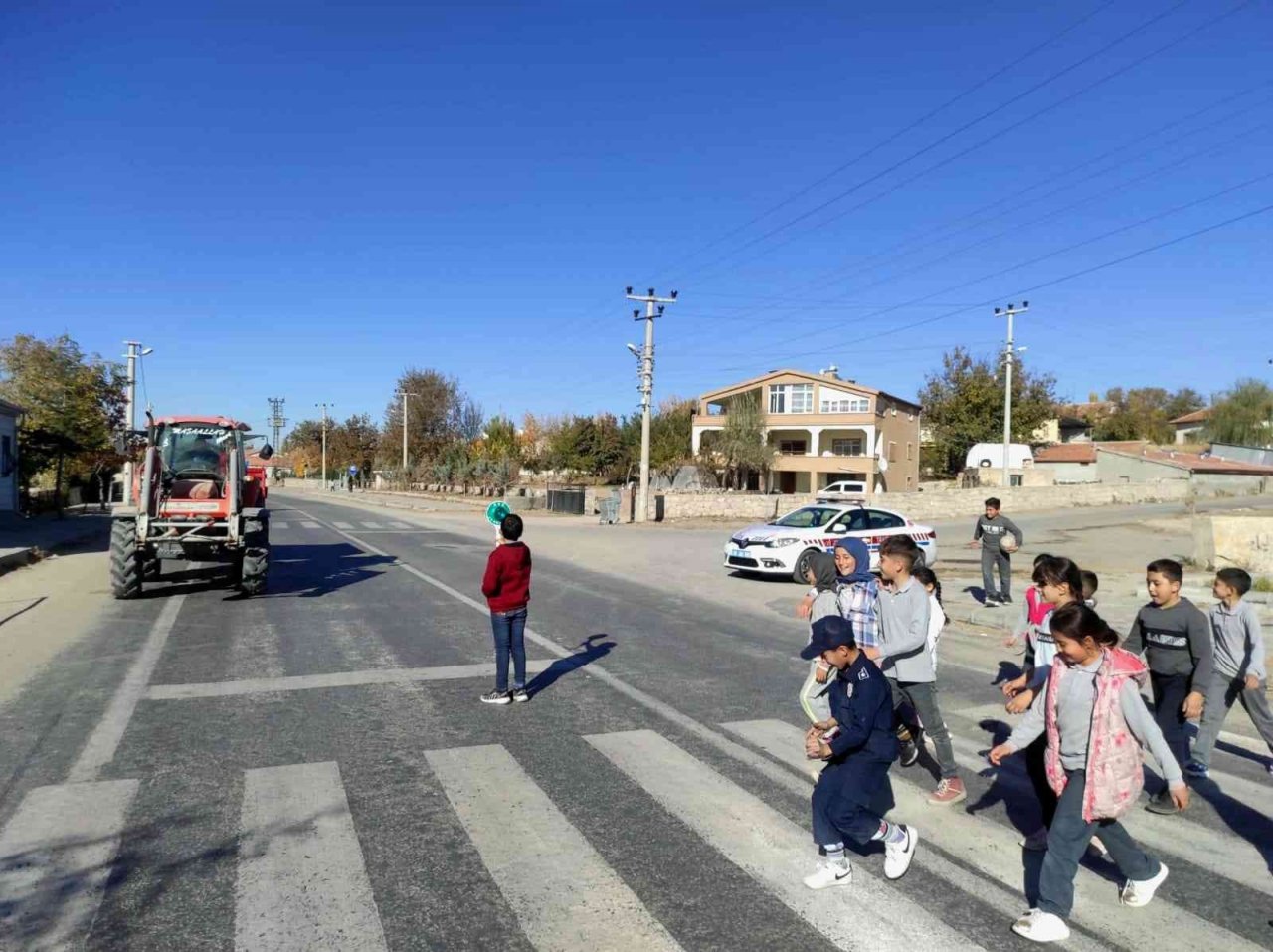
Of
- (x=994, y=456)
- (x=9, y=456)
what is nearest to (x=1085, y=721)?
(x=9, y=456)

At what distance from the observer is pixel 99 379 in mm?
39281

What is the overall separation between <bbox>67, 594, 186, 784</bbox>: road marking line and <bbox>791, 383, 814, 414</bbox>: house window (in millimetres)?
49043

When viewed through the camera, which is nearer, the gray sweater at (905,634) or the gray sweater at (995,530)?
the gray sweater at (905,634)

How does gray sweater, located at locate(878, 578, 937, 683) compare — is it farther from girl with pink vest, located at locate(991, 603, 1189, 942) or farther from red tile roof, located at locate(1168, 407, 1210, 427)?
red tile roof, located at locate(1168, 407, 1210, 427)

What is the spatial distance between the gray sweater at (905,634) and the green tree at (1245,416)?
83963mm

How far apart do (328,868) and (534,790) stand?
1399 millimetres

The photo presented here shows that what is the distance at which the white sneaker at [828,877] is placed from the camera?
4238mm

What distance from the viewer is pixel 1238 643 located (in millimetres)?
5816

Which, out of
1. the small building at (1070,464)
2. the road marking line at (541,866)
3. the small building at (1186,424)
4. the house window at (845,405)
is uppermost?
the small building at (1186,424)

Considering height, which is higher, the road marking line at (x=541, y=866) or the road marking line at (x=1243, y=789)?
the road marking line at (x=541, y=866)

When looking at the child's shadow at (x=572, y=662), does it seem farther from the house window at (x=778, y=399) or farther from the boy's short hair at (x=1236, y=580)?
the house window at (x=778, y=399)

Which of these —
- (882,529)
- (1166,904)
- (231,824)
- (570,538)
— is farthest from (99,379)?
(1166,904)

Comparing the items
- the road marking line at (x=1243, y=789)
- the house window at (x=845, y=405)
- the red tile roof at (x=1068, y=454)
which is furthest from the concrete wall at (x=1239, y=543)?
the red tile roof at (x=1068, y=454)

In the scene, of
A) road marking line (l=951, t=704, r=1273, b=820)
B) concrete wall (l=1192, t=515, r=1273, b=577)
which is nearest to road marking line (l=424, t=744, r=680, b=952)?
road marking line (l=951, t=704, r=1273, b=820)
